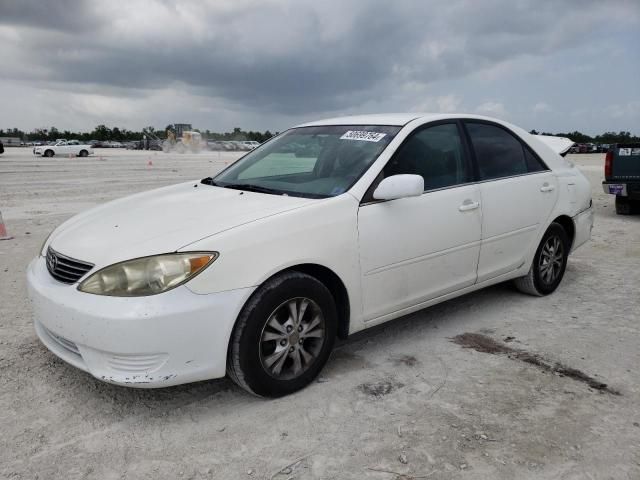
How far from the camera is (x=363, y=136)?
3793 millimetres

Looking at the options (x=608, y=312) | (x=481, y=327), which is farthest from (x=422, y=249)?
(x=608, y=312)

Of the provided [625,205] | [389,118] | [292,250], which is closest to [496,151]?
[389,118]

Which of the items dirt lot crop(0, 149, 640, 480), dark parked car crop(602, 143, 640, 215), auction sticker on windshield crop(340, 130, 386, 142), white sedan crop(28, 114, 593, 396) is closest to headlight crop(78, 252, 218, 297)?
white sedan crop(28, 114, 593, 396)

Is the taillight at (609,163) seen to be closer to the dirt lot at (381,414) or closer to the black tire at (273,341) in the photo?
the dirt lot at (381,414)

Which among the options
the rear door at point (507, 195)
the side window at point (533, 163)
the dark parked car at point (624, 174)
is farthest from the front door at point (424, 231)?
the dark parked car at point (624, 174)

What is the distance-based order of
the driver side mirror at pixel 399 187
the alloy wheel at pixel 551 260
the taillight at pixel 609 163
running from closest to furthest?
the driver side mirror at pixel 399 187, the alloy wheel at pixel 551 260, the taillight at pixel 609 163

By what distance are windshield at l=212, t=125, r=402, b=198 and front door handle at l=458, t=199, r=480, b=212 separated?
711mm

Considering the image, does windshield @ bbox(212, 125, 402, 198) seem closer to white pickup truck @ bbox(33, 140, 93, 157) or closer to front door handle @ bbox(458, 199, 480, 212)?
front door handle @ bbox(458, 199, 480, 212)

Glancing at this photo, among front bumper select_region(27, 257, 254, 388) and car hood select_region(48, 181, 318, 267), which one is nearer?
front bumper select_region(27, 257, 254, 388)

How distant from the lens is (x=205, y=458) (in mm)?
2514

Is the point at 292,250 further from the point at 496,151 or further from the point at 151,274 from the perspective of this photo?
the point at 496,151

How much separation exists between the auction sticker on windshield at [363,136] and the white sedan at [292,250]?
0.02 meters

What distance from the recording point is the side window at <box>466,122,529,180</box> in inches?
165

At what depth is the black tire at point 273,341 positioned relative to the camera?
2.80 metres
